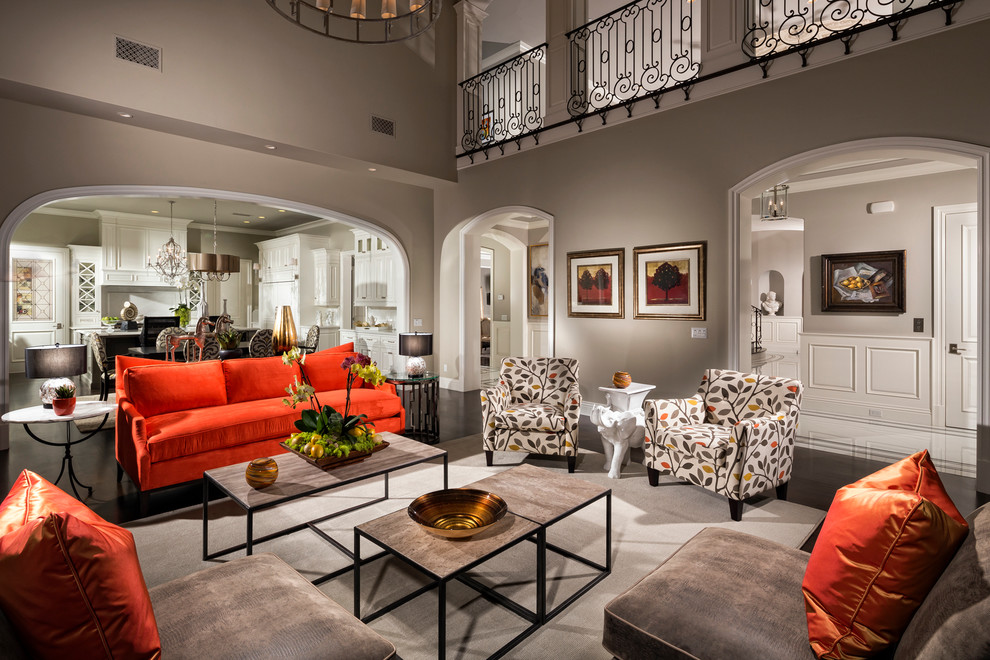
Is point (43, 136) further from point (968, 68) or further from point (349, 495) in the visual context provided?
point (968, 68)

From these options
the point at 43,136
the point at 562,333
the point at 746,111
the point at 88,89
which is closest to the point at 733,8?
the point at 746,111

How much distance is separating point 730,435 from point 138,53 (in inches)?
235

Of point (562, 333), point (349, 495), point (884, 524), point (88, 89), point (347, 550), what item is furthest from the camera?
point (562, 333)

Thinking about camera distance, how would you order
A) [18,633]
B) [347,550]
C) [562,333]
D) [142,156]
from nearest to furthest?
[18,633] < [347,550] < [142,156] < [562,333]

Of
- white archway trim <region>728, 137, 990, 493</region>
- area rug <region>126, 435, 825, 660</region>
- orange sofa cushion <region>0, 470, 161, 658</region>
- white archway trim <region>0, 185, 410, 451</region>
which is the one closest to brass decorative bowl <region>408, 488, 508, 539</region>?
area rug <region>126, 435, 825, 660</region>

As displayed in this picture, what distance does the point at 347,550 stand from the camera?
271cm

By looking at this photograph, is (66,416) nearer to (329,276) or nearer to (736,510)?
(736,510)

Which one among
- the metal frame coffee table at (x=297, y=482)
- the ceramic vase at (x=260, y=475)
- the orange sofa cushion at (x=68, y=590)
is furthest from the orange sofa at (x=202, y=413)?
the orange sofa cushion at (x=68, y=590)

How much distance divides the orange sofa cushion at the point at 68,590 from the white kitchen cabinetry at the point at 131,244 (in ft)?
36.4

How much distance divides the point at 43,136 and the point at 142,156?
759 millimetres

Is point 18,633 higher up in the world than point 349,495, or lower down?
higher up

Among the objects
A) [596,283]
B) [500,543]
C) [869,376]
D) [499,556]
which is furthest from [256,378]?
[869,376]

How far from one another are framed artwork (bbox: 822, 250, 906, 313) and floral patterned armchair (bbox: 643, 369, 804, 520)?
3516 millimetres

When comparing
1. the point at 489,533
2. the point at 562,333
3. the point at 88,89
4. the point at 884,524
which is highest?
the point at 88,89
